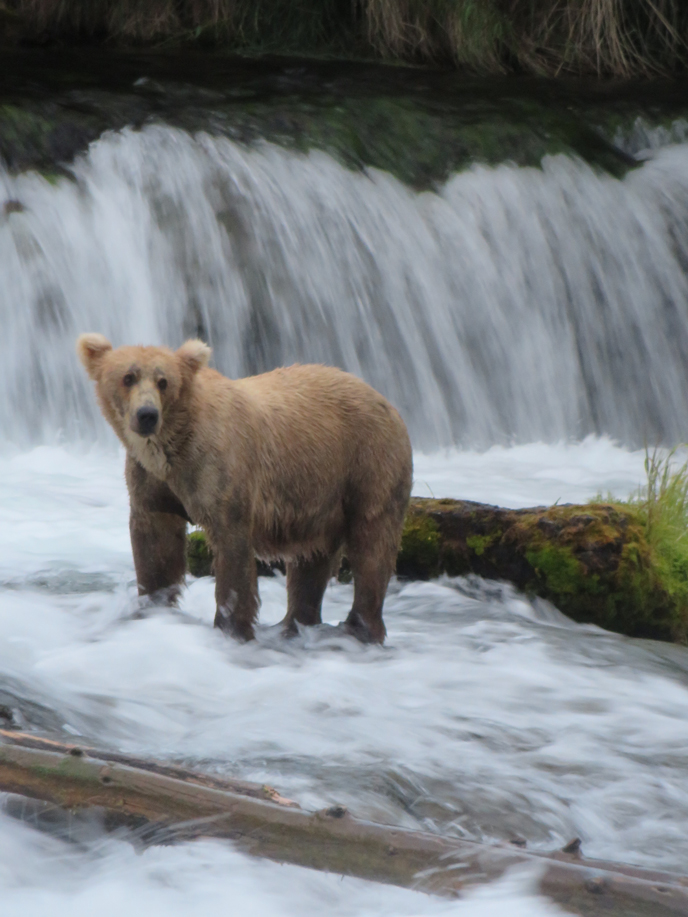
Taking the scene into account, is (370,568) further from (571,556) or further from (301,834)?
(301,834)

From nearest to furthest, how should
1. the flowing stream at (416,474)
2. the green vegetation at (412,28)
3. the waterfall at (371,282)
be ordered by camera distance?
the flowing stream at (416,474)
the waterfall at (371,282)
the green vegetation at (412,28)

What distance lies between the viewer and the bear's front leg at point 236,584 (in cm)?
403

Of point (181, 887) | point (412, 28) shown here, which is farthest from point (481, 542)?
point (412, 28)

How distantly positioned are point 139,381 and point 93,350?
26cm

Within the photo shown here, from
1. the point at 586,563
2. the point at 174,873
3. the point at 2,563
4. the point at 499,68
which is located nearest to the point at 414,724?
the point at 174,873

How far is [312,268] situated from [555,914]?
759 centimetres

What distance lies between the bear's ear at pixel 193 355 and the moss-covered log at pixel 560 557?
1563 millimetres

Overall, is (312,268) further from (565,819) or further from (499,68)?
(565,819)

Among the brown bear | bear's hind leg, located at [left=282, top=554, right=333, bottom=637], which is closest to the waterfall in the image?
bear's hind leg, located at [left=282, top=554, right=333, bottom=637]

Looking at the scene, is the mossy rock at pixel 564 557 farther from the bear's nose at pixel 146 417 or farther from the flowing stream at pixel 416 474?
the bear's nose at pixel 146 417

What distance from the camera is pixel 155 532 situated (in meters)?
4.17

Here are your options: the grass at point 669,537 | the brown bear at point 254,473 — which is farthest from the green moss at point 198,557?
the grass at point 669,537

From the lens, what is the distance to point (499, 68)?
13367mm

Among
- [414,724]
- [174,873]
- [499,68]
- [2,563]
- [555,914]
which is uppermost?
[499,68]
